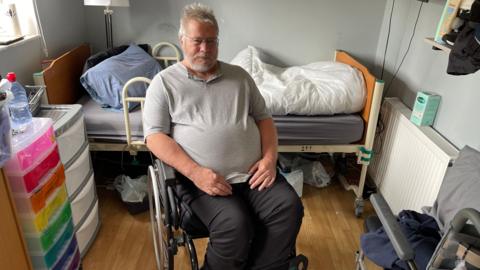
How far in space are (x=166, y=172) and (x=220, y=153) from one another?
0.25 metres

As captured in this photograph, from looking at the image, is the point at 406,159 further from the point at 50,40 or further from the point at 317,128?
the point at 50,40

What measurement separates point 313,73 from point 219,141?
46.9 inches

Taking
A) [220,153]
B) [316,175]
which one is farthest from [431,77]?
[220,153]

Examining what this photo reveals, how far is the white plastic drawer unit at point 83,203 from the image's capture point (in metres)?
1.75

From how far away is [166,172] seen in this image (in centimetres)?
135

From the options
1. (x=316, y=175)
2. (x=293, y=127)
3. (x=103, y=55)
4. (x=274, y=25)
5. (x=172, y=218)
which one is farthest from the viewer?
(x=274, y=25)

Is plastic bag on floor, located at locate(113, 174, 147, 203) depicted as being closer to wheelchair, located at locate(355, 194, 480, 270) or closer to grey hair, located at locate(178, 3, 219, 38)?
grey hair, located at locate(178, 3, 219, 38)

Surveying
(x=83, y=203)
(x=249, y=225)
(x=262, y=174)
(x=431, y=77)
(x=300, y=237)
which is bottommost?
(x=300, y=237)

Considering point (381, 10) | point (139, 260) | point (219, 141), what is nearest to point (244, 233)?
point (219, 141)

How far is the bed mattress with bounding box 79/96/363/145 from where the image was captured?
208cm

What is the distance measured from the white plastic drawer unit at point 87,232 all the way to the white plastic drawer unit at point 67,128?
0.37 m

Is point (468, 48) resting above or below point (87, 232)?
above

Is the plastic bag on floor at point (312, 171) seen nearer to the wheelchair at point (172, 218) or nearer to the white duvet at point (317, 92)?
the white duvet at point (317, 92)

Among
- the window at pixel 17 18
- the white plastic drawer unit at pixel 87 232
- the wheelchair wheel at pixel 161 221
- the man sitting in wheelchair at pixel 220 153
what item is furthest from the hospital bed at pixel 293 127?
the wheelchair wheel at pixel 161 221
